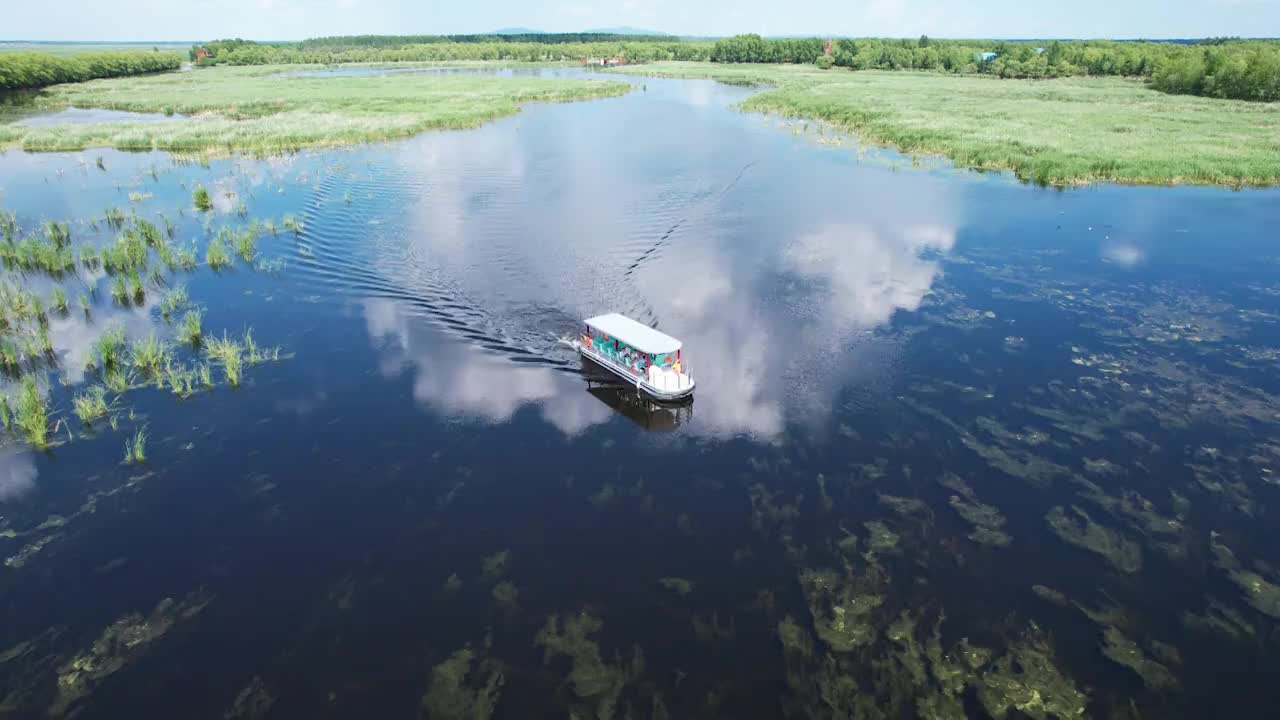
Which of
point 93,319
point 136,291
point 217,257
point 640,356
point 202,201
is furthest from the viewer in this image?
point 202,201

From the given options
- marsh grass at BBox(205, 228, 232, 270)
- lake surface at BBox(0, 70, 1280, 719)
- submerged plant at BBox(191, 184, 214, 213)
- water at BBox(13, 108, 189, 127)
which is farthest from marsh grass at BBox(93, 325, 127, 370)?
water at BBox(13, 108, 189, 127)

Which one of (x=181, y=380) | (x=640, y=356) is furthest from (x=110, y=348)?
(x=640, y=356)

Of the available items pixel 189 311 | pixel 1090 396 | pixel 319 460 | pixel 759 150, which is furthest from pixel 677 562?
pixel 759 150

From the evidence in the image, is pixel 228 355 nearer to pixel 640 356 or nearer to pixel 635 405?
pixel 635 405

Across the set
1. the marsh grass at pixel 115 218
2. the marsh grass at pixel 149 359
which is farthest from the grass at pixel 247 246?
the marsh grass at pixel 149 359

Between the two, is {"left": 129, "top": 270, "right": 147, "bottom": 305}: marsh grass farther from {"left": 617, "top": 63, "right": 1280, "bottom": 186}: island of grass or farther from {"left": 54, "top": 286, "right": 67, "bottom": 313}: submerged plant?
{"left": 617, "top": 63, "right": 1280, "bottom": 186}: island of grass

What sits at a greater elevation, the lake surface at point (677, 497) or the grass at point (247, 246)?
the grass at point (247, 246)

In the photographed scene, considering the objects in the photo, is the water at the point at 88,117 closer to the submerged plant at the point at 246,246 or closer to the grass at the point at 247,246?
the grass at the point at 247,246
